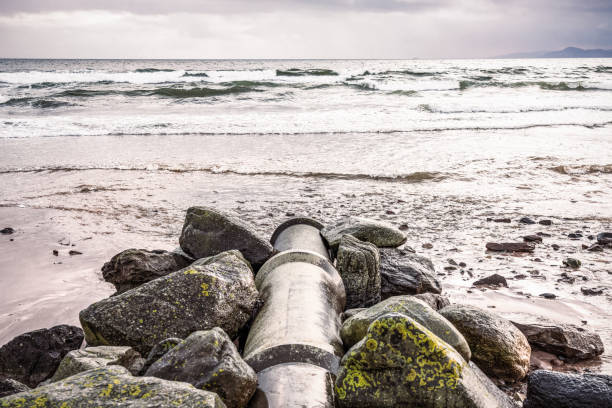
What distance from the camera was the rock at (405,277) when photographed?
15.0 ft

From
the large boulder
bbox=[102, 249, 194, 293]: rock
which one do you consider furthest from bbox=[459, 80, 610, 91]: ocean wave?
the large boulder

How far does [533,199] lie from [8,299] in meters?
7.50

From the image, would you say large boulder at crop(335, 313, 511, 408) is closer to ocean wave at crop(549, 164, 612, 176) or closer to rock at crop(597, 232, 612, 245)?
rock at crop(597, 232, 612, 245)

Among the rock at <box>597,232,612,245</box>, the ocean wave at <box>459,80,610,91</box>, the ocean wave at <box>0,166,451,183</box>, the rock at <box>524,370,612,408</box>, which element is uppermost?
the ocean wave at <box>459,80,610,91</box>

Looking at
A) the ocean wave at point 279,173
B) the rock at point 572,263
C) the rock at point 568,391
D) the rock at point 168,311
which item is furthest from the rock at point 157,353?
the ocean wave at point 279,173

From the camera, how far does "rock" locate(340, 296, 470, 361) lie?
2.90m

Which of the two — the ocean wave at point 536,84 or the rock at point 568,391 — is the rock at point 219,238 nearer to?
the rock at point 568,391

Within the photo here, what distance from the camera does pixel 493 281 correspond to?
4.90 m

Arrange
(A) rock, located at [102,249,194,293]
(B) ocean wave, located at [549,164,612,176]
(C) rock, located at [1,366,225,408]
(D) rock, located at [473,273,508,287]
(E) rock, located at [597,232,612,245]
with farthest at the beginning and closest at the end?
(B) ocean wave, located at [549,164,612,176] → (E) rock, located at [597,232,612,245] → (D) rock, located at [473,273,508,287] → (A) rock, located at [102,249,194,293] → (C) rock, located at [1,366,225,408]

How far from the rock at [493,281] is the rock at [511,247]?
944 mm

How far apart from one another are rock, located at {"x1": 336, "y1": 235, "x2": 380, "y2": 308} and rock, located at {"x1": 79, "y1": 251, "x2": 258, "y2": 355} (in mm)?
1231

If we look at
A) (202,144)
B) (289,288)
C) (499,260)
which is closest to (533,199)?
(499,260)

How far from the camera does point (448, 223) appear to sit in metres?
6.77

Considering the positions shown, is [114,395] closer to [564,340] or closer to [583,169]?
[564,340]
